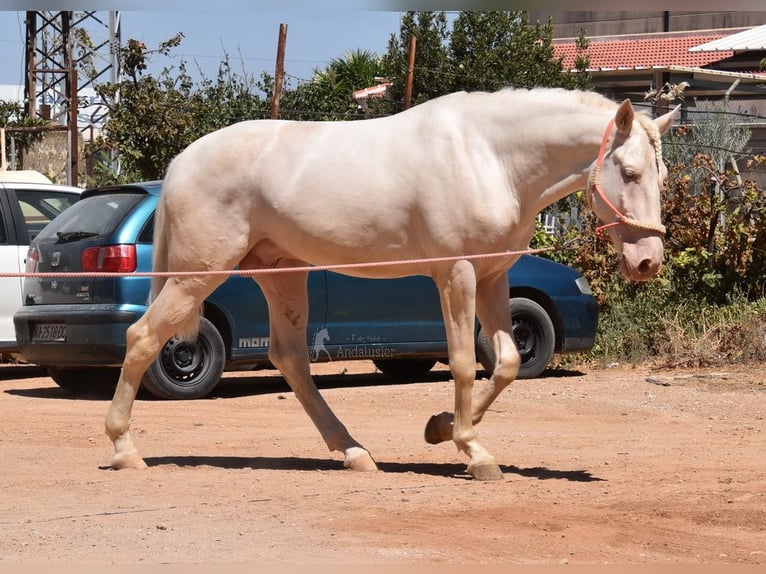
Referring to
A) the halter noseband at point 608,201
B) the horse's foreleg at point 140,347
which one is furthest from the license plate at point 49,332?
the halter noseband at point 608,201

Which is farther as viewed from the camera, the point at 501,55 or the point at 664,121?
the point at 501,55

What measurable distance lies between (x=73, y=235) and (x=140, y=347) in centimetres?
372

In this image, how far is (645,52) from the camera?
38406mm

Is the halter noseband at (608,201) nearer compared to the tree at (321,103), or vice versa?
the halter noseband at (608,201)

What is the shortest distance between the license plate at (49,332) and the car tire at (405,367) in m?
3.74

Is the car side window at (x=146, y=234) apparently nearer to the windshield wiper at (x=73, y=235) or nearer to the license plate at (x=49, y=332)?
the windshield wiper at (x=73, y=235)

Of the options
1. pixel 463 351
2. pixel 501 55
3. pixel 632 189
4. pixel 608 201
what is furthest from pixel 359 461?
pixel 501 55

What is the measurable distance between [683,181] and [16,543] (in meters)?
10.6

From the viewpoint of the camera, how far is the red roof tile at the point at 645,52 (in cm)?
3536

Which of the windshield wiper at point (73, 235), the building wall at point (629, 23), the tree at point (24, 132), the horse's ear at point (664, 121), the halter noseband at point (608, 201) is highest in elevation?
the building wall at point (629, 23)

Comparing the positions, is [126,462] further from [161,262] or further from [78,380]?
[78,380]

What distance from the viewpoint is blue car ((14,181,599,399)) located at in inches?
438

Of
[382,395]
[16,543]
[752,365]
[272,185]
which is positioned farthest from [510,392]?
[16,543]

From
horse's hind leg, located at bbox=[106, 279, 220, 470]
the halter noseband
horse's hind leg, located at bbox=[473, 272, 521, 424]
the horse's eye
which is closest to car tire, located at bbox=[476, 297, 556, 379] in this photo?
horse's hind leg, located at bbox=[473, 272, 521, 424]
